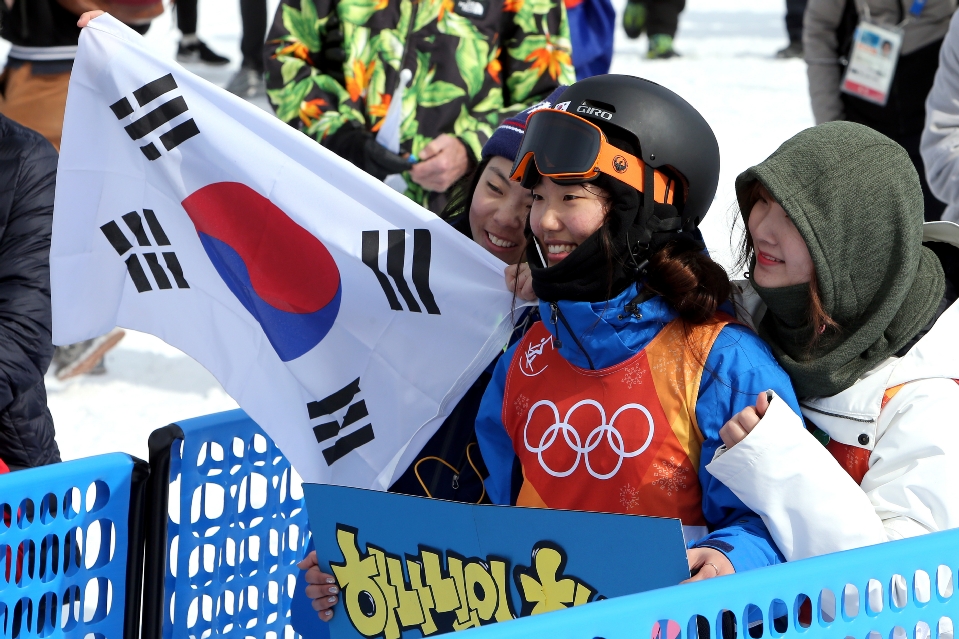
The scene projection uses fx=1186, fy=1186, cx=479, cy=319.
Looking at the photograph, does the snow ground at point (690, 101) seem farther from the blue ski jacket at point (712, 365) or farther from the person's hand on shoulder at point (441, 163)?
the person's hand on shoulder at point (441, 163)

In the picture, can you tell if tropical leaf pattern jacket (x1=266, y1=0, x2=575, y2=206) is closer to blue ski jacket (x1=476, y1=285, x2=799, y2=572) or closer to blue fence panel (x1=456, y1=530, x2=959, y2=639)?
blue ski jacket (x1=476, y1=285, x2=799, y2=572)

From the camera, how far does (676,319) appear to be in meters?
2.43

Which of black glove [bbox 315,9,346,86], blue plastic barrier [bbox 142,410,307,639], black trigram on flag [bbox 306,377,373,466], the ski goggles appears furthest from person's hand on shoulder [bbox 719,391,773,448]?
black glove [bbox 315,9,346,86]

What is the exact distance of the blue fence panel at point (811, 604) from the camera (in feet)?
5.42

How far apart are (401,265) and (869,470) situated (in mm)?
1192

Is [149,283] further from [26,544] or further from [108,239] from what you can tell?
[26,544]

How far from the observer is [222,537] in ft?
9.50

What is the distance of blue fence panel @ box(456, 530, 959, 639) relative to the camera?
1.65m

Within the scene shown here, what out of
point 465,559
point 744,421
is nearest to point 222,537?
point 465,559

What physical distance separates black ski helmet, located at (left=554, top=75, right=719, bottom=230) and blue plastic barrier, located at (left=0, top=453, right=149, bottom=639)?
1.30 m

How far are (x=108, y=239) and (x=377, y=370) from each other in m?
0.82

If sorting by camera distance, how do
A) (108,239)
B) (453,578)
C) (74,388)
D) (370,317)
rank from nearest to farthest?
1. (453,578)
2. (370,317)
3. (108,239)
4. (74,388)

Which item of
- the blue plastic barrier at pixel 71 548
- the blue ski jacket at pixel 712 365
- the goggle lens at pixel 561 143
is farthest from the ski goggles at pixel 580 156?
the blue plastic barrier at pixel 71 548

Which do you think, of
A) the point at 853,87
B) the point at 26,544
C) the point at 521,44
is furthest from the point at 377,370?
the point at 853,87
